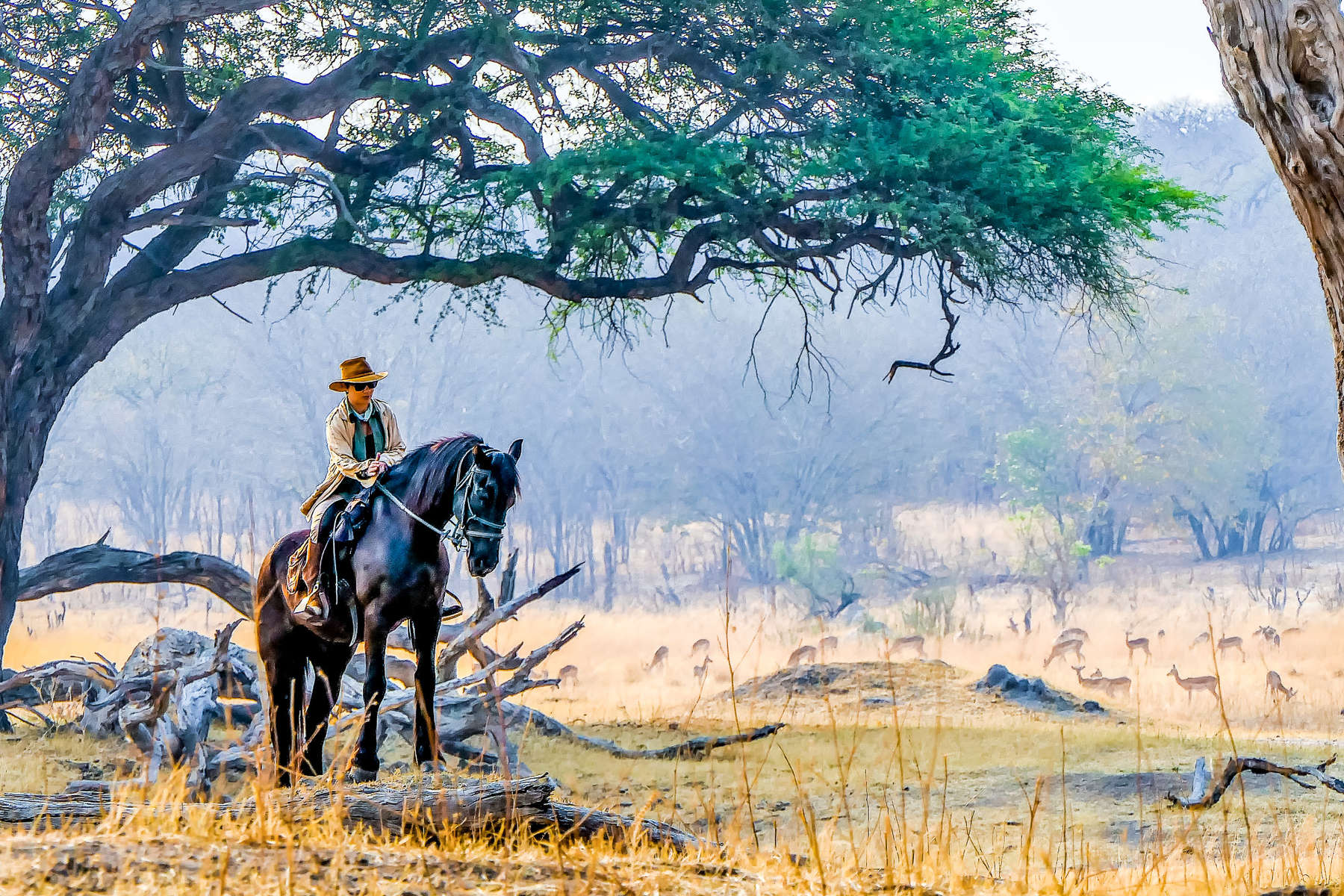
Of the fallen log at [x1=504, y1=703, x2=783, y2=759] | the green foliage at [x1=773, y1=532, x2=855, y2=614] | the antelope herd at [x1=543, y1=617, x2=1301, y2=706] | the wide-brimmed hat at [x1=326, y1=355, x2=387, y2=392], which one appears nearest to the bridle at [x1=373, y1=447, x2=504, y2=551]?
Answer: the wide-brimmed hat at [x1=326, y1=355, x2=387, y2=392]

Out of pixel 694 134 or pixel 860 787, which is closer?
pixel 860 787

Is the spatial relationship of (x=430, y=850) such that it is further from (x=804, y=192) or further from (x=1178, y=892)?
(x=804, y=192)

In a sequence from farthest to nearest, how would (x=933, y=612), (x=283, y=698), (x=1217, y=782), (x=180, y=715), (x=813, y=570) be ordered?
1. (x=813, y=570)
2. (x=933, y=612)
3. (x=180, y=715)
4. (x=1217, y=782)
5. (x=283, y=698)

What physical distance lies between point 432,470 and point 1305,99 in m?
4.10

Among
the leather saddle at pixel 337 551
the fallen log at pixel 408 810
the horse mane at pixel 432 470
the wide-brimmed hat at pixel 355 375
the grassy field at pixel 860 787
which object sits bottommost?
the grassy field at pixel 860 787

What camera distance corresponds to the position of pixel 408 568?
680 centimetres

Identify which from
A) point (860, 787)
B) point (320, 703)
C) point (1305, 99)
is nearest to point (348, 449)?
point (320, 703)

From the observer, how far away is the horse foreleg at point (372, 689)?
6.53m

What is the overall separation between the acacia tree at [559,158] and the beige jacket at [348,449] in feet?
16.7

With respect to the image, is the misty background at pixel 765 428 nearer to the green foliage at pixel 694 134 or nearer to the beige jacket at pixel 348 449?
the green foliage at pixel 694 134

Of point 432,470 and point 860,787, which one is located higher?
point 432,470

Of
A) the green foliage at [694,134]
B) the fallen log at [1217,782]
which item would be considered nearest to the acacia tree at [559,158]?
the green foliage at [694,134]

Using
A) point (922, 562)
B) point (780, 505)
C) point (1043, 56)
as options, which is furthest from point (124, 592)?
point (1043, 56)

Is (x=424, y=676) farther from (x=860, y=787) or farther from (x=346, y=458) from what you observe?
(x=860, y=787)
